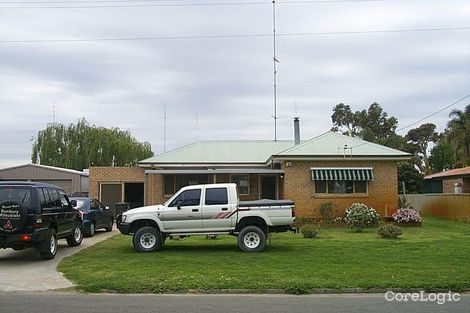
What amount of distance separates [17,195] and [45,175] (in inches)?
845

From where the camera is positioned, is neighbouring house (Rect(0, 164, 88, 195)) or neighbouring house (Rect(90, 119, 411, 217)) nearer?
neighbouring house (Rect(90, 119, 411, 217))

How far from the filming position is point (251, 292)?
10.1 metres

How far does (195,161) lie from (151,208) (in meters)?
14.3

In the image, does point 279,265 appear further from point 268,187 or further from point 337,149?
point 268,187

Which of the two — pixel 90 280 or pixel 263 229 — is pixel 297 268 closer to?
pixel 263 229

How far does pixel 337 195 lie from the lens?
2570 centimetres

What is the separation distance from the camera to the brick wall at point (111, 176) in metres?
30.3

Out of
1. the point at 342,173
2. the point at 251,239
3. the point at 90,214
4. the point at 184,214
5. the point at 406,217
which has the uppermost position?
the point at 342,173

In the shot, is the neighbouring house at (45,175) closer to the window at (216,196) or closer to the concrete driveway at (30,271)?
the concrete driveway at (30,271)

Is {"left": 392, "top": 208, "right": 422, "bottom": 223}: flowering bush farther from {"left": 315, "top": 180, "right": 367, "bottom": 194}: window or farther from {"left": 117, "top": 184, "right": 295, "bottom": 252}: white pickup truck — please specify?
{"left": 117, "top": 184, "right": 295, "bottom": 252}: white pickup truck

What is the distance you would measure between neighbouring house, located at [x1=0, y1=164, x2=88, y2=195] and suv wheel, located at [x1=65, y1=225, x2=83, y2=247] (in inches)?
655

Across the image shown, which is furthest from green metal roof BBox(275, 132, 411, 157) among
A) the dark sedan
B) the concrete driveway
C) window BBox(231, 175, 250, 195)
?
the concrete driveway

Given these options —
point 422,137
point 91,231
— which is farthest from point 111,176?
point 422,137

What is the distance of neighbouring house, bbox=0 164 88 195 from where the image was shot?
112ft
